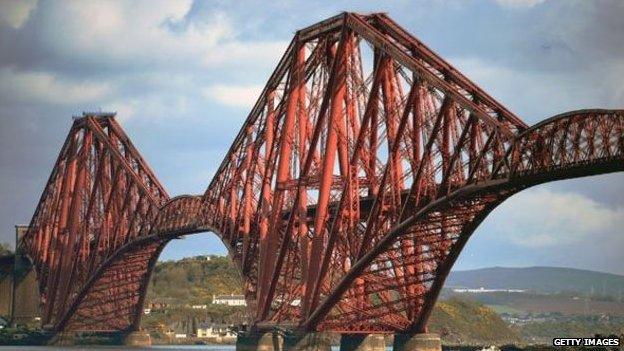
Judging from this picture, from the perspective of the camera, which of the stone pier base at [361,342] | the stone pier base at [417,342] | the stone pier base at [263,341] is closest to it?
the stone pier base at [417,342]

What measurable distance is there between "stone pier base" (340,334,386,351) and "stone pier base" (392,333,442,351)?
169 inches

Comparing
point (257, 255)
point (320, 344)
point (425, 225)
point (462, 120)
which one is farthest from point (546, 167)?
point (257, 255)

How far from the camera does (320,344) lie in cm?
11612

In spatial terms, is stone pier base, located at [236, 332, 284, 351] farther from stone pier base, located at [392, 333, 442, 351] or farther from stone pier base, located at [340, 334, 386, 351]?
stone pier base, located at [392, 333, 442, 351]

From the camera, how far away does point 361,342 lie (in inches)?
4771

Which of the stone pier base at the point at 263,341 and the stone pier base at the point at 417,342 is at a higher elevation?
the stone pier base at the point at 263,341

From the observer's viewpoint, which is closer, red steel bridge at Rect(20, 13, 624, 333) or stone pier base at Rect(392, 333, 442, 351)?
red steel bridge at Rect(20, 13, 624, 333)

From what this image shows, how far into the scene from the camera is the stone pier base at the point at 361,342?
120938 mm

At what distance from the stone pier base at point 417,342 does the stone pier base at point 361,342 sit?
428 centimetres

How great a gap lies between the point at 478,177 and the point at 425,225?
36.0 feet

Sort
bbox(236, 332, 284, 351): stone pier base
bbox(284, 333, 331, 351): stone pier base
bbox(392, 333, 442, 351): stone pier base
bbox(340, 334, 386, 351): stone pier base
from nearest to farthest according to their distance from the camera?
bbox(284, 333, 331, 351): stone pier base, bbox(392, 333, 442, 351): stone pier base, bbox(340, 334, 386, 351): stone pier base, bbox(236, 332, 284, 351): stone pier base

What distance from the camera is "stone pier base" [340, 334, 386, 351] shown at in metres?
121

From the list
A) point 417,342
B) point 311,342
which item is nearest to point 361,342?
point 311,342

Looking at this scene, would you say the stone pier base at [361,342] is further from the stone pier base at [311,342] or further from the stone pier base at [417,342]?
the stone pier base at [311,342]
